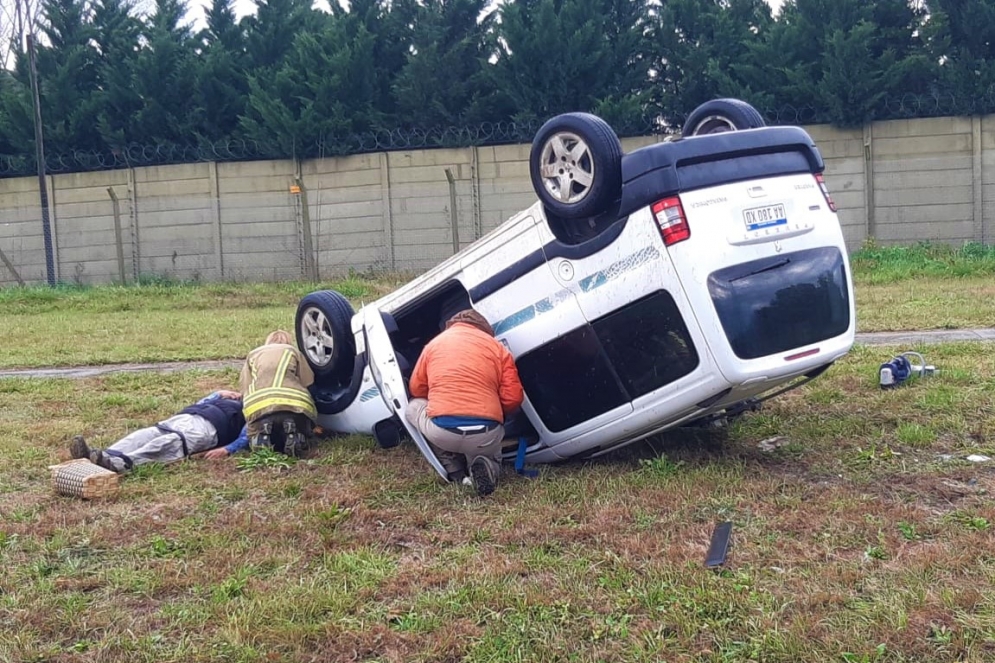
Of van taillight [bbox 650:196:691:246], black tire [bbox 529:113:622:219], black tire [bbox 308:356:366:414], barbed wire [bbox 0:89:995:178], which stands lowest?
black tire [bbox 308:356:366:414]

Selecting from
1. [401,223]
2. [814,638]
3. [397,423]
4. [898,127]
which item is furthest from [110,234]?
[814,638]

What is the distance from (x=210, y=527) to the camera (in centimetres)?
495

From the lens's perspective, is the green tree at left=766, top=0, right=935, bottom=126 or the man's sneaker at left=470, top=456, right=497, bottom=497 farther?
the green tree at left=766, top=0, right=935, bottom=126

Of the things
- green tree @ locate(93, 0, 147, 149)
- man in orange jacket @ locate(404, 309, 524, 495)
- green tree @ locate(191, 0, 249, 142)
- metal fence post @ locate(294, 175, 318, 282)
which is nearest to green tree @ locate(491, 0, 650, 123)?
metal fence post @ locate(294, 175, 318, 282)

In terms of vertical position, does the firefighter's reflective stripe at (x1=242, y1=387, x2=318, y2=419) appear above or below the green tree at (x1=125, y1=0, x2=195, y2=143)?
below

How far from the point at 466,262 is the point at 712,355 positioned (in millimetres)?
1723

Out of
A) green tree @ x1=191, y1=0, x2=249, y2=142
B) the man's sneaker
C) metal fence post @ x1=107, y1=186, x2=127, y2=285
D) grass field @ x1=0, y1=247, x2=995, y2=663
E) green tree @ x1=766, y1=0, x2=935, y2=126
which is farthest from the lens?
green tree @ x1=191, y1=0, x2=249, y2=142

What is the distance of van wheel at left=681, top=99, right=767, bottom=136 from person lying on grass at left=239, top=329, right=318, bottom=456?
2927 millimetres

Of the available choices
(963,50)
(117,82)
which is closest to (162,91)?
(117,82)

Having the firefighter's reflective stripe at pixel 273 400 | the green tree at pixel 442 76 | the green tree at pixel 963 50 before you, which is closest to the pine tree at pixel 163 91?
the green tree at pixel 442 76

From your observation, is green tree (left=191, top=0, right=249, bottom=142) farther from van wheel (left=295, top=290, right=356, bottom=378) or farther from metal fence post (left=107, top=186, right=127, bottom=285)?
van wheel (left=295, top=290, right=356, bottom=378)

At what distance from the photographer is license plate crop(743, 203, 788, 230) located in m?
5.08

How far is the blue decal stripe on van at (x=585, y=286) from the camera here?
511 cm

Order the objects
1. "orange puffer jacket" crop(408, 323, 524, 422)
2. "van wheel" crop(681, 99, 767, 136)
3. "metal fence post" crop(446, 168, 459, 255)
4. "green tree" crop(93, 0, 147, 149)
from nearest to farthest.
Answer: "orange puffer jacket" crop(408, 323, 524, 422), "van wheel" crop(681, 99, 767, 136), "metal fence post" crop(446, 168, 459, 255), "green tree" crop(93, 0, 147, 149)
